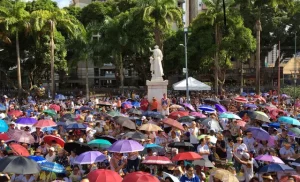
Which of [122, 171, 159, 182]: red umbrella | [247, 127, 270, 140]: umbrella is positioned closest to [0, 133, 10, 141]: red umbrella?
[122, 171, 159, 182]: red umbrella

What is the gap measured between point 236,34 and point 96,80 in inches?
1149

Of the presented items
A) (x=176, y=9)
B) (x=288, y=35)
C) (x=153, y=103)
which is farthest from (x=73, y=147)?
(x=288, y=35)

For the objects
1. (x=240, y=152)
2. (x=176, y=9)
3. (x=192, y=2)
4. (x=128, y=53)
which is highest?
(x=192, y=2)

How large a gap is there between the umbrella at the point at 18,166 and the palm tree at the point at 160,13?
2746 centimetres

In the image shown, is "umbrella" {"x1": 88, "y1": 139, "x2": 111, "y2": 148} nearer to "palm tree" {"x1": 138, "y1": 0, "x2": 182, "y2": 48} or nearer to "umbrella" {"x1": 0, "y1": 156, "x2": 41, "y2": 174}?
"umbrella" {"x1": 0, "y1": 156, "x2": 41, "y2": 174}

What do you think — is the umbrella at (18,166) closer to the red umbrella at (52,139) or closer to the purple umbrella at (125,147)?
the purple umbrella at (125,147)

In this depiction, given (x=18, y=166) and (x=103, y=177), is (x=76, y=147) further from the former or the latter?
(x=103, y=177)

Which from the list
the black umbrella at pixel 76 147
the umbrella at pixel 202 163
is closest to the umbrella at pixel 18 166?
the black umbrella at pixel 76 147

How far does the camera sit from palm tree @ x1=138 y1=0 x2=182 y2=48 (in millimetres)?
34719

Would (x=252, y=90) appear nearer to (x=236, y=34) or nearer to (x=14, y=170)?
(x=236, y=34)

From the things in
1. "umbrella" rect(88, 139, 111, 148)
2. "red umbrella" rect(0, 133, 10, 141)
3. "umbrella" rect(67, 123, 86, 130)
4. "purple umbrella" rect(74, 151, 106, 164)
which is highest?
"umbrella" rect(67, 123, 86, 130)

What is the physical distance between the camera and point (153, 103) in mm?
20469

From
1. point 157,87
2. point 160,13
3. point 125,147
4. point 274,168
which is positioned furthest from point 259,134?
point 160,13

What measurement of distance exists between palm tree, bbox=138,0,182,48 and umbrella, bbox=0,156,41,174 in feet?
90.1
